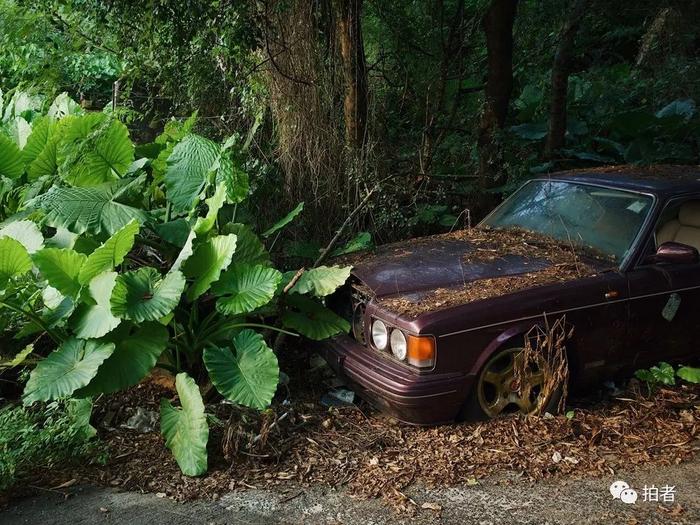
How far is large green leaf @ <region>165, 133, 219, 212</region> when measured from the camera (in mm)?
5031

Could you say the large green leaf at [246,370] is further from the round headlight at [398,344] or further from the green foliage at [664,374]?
the green foliage at [664,374]

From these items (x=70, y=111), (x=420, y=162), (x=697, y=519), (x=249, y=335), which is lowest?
(x=697, y=519)

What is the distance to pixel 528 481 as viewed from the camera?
373cm

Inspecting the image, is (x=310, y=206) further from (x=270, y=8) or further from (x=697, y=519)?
(x=697, y=519)

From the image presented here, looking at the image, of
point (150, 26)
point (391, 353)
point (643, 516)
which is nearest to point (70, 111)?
point (150, 26)

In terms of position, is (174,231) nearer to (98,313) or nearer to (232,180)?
(232,180)

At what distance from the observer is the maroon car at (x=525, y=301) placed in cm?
404

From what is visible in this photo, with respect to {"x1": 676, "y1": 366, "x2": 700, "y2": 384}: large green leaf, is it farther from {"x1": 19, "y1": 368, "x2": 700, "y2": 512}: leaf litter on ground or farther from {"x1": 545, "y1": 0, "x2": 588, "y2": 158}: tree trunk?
{"x1": 545, "y1": 0, "x2": 588, "y2": 158}: tree trunk

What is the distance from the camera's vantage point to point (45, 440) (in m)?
3.93

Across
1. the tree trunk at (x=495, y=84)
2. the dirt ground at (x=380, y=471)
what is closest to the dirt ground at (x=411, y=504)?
the dirt ground at (x=380, y=471)

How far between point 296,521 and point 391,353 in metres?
1.15

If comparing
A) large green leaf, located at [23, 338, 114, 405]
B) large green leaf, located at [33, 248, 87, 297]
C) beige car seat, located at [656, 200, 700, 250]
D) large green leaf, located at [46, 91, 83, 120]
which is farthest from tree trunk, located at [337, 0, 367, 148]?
large green leaf, located at [23, 338, 114, 405]

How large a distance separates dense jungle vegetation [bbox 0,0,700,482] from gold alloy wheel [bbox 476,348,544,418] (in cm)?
101

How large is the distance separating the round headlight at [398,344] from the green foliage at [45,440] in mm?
1760
